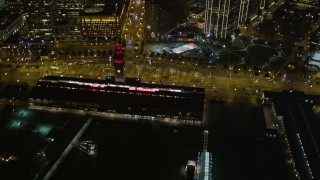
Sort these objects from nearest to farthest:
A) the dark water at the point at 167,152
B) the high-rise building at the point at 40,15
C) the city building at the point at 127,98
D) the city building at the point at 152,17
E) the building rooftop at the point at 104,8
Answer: the dark water at the point at 167,152
the city building at the point at 127,98
the high-rise building at the point at 40,15
the building rooftop at the point at 104,8
the city building at the point at 152,17

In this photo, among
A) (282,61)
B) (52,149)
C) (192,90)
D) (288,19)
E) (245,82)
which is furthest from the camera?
(288,19)

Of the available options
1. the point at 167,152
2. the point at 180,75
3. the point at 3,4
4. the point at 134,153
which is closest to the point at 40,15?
the point at 3,4

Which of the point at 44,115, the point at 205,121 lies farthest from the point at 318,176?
the point at 44,115

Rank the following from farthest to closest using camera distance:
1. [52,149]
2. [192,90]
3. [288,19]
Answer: [288,19], [192,90], [52,149]

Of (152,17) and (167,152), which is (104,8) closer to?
(152,17)

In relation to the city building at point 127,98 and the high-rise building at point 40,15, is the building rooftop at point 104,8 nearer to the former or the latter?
the high-rise building at point 40,15

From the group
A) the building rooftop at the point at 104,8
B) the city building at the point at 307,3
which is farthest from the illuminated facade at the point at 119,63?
the city building at the point at 307,3

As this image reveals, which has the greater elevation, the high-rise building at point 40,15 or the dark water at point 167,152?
the high-rise building at point 40,15

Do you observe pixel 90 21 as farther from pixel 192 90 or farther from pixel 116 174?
pixel 116 174
